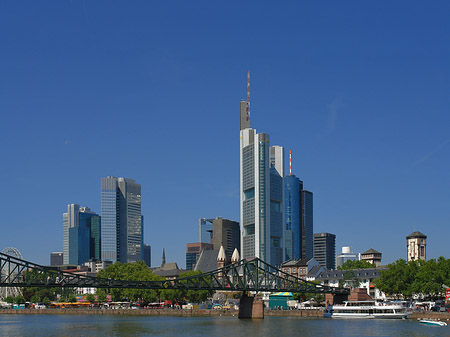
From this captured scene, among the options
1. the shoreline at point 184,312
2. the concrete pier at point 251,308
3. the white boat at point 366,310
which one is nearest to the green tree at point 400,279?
the white boat at point 366,310

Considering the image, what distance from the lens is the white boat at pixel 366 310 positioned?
129375 mm

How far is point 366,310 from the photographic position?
134 metres

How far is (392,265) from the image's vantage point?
163 meters

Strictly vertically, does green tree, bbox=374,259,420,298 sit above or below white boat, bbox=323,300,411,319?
above

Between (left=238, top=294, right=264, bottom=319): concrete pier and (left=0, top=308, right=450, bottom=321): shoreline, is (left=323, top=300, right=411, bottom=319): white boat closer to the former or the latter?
(left=0, top=308, right=450, bottom=321): shoreline

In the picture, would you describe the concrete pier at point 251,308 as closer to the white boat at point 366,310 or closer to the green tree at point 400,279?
the white boat at point 366,310

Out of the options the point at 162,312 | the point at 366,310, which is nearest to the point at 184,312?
the point at 162,312

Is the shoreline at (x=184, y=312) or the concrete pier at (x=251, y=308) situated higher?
the concrete pier at (x=251, y=308)

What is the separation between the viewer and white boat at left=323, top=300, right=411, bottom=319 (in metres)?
129

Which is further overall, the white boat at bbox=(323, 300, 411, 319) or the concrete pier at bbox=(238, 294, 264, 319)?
the concrete pier at bbox=(238, 294, 264, 319)

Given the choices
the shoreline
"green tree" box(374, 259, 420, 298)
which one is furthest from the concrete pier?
"green tree" box(374, 259, 420, 298)

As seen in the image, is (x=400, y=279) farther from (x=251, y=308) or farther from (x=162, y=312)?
(x=162, y=312)

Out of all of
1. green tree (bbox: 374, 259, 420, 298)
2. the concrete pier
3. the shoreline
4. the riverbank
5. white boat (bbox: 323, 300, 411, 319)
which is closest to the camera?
the shoreline

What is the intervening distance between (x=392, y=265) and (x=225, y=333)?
77.4m
